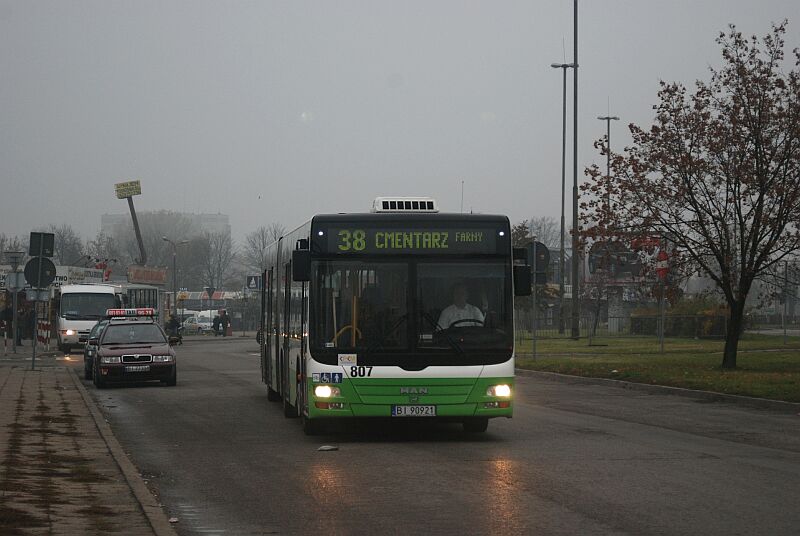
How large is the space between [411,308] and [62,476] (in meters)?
5.20

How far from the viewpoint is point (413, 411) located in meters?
15.0

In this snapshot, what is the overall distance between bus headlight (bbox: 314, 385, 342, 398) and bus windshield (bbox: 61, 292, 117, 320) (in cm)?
3781

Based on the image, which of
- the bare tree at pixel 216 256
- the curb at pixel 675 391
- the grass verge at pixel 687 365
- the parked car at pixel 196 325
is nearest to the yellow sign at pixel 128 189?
the parked car at pixel 196 325

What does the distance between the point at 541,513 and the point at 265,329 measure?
47.5 feet

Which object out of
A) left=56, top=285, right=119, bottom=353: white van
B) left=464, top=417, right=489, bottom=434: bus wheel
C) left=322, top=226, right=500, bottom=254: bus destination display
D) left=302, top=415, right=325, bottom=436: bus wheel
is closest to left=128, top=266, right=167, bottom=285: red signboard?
left=56, top=285, right=119, bottom=353: white van

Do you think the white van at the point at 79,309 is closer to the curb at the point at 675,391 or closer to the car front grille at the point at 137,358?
the curb at the point at 675,391

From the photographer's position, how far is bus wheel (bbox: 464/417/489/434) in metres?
16.3

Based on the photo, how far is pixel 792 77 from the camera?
29531 mm

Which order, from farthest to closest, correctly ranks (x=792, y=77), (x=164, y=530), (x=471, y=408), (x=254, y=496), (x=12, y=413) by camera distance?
(x=792, y=77) → (x=12, y=413) → (x=471, y=408) → (x=254, y=496) → (x=164, y=530)

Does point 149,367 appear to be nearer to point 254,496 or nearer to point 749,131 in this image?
point 749,131

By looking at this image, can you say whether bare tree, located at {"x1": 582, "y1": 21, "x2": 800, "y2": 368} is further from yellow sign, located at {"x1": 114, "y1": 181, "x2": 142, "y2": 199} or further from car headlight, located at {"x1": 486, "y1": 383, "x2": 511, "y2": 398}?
yellow sign, located at {"x1": 114, "y1": 181, "x2": 142, "y2": 199}

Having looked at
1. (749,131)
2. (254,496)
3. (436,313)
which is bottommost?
(254,496)

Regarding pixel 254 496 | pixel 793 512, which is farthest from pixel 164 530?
pixel 793 512

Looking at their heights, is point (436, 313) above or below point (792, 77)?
below
